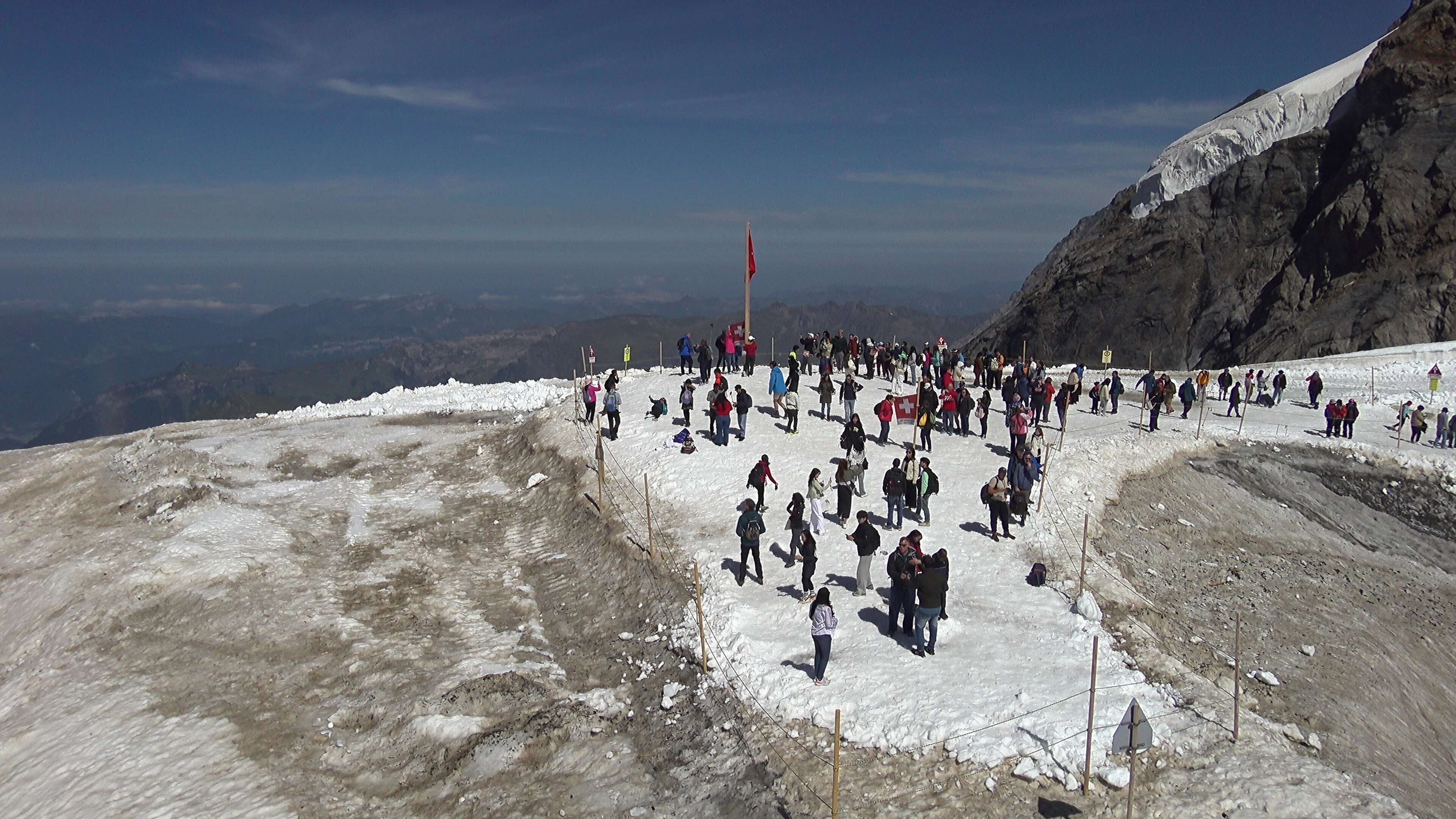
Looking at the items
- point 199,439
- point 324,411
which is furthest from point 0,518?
point 324,411

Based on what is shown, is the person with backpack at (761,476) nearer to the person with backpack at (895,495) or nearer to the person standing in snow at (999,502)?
the person with backpack at (895,495)

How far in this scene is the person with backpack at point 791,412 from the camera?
24125mm

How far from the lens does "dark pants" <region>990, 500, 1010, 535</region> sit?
711 inches

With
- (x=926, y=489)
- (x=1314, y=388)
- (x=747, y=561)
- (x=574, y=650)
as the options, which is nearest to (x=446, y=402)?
(x=574, y=650)

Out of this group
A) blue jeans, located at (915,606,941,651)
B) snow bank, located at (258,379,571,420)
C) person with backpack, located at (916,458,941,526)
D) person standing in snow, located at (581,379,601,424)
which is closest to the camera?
blue jeans, located at (915,606,941,651)

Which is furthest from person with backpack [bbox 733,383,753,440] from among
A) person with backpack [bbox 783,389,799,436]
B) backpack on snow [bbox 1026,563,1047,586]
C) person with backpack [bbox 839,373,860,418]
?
backpack on snow [bbox 1026,563,1047,586]

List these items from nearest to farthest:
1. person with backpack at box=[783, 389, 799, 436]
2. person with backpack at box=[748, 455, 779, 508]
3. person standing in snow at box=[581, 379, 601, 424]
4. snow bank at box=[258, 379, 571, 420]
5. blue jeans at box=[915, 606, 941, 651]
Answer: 1. blue jeans at box=[915, 606, 941, 651]
2. person with backpack at box=[748, 455, 779, 508]
3. person with backpack at box=[783, 389, 799, 436]
4. person standing in snow at box=[581, 379, 601, 424]
5. snow bank at box=[258, 379, 571, 420]

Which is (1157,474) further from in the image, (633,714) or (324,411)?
(324,411)

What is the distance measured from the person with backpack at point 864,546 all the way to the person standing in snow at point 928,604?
4.41 ft

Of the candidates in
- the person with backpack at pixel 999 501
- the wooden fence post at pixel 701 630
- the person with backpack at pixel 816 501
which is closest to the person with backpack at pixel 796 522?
the person with backpack at pixel 816 501

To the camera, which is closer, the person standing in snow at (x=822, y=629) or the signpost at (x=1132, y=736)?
the signpost at (x=1132, y=736)

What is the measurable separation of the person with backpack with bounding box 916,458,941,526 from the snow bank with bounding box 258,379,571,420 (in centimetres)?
1903

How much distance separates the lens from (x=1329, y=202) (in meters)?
55.4

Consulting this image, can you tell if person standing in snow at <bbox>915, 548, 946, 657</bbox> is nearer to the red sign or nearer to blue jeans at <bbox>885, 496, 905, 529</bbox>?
blue jeans at <bbox>885, 496, 905, 529</bbox>
